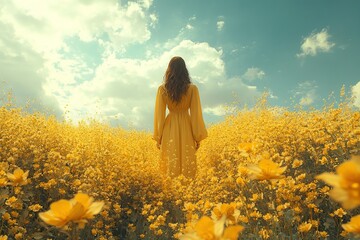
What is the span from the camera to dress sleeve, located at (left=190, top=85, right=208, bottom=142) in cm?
532

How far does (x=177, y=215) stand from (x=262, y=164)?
7.59 ft

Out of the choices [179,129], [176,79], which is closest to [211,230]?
[176,79]

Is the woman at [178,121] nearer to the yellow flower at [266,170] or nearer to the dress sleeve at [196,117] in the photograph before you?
the dress sleeve at [196,117]

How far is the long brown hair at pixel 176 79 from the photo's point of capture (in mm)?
5238

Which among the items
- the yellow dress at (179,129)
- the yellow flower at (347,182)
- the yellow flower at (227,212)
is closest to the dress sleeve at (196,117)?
the yellow dress at (179,129)

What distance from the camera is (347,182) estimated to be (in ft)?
2.08

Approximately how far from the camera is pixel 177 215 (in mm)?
3283

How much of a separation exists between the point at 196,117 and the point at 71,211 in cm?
455

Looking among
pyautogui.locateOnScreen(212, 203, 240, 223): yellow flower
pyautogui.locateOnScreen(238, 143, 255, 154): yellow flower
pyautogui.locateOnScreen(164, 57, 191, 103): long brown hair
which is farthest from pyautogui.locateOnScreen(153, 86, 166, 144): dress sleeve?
pyautogui.locateOnScreen(212, 203, 240, 223): yellow flower

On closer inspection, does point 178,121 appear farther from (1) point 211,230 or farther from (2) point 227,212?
(1) point 211,230

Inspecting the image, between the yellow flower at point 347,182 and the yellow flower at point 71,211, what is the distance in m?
0.54

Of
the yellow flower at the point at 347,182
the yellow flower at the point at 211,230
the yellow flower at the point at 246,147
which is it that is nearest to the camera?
the yellow flower at the point at 347,182

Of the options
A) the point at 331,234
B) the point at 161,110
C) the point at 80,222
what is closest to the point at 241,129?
the point at 161,110

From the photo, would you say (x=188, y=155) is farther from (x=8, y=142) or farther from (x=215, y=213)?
(x=215, y=213)
